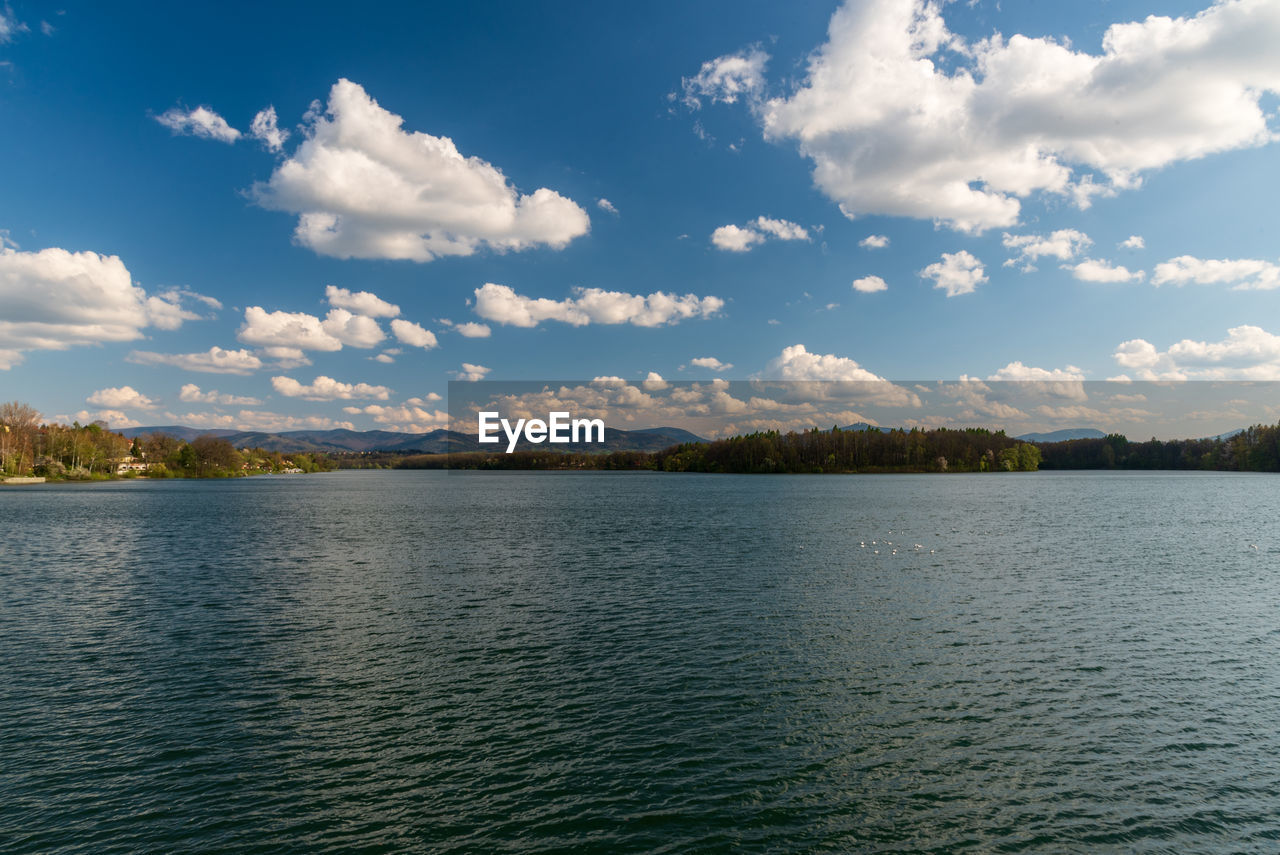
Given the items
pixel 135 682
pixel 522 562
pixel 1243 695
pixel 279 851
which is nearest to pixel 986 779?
pixel 1243 695

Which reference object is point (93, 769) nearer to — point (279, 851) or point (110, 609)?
point (279, 851)

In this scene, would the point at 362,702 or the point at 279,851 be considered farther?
the point at 362,702

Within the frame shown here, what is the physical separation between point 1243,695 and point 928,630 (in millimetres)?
11356

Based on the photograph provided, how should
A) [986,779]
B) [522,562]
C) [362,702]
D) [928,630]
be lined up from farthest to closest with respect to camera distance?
[522,562]
[928,630]
[362,702]
[986,779]

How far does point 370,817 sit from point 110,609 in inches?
1209

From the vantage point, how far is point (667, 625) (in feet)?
108

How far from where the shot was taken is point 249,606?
37281 mm

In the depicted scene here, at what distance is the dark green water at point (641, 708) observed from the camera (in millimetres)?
15508

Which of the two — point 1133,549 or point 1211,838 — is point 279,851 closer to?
point 1211,838

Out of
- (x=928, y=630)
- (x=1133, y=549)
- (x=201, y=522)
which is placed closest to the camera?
(x=928, y=630)

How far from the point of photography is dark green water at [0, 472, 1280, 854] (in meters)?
15.5

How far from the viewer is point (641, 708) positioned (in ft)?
72.5

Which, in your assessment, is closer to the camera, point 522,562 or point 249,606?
point 249,606

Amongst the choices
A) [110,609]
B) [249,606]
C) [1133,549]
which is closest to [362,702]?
[249,606]
